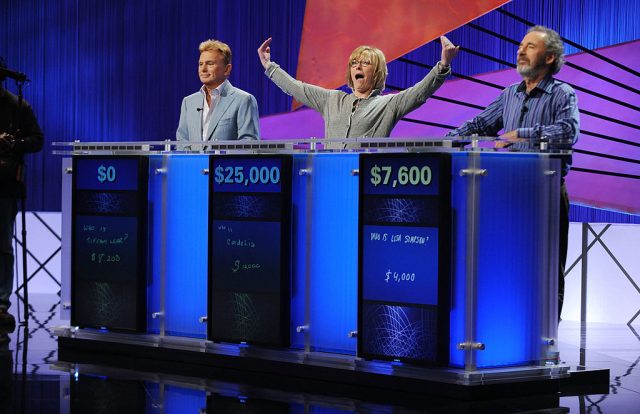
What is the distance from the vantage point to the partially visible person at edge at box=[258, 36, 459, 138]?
436cm

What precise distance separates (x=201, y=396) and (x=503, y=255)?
3.91 ft

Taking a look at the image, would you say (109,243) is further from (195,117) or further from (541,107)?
(541,107)

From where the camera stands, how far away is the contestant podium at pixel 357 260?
366cm

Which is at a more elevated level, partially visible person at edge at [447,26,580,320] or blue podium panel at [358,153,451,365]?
partially visible person at edge at [447,26,580,320]

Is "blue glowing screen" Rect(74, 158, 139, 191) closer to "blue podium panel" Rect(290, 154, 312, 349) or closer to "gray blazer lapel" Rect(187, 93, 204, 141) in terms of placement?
"gray blazer lapel" Rect(187, 93, 204, 141)

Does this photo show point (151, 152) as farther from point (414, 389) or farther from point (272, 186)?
point (414, 389)

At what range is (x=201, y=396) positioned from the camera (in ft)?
12.5

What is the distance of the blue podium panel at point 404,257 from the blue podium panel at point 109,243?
46.6 inches

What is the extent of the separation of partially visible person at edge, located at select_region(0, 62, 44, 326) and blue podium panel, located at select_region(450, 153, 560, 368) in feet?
9.47

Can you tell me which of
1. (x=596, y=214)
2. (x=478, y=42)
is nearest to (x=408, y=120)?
(x=478, y=42)

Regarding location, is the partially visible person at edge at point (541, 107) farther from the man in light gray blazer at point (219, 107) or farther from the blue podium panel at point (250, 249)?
the man in light gray blazer at point (219, 107)

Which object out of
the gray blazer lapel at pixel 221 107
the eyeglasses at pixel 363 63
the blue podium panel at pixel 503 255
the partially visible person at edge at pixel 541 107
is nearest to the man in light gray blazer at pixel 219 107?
the gray blazer lapel at pixel 221 107

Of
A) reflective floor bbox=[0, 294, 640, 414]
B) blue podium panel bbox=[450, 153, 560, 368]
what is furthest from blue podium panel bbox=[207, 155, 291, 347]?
blue podium panel bbox=[450, 153, 560, 368]

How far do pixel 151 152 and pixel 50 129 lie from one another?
4415 mm
